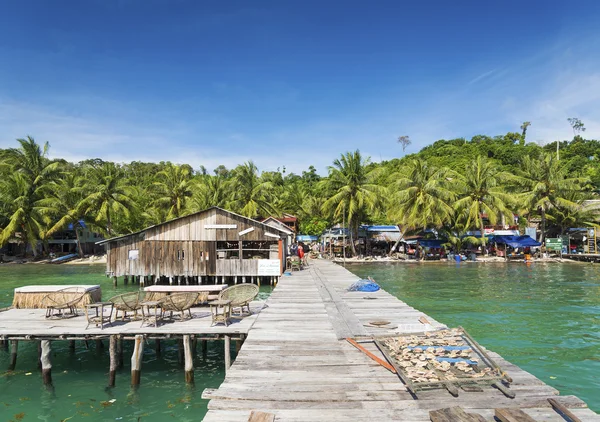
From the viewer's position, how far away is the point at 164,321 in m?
12.7

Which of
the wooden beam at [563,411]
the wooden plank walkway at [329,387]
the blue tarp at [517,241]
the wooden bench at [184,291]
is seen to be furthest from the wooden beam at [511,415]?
the blue tarp at [517,241]

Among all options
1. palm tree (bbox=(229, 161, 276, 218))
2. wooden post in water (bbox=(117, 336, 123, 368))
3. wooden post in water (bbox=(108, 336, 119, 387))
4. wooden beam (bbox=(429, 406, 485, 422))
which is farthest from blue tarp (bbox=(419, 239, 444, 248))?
wooden beam (bbox=(429, 406, 485, 422))

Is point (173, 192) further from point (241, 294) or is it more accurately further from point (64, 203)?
point (241, 294)

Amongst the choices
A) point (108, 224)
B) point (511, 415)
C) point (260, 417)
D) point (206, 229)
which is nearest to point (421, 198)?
point (206, 229)

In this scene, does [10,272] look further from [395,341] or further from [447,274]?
[395,341]

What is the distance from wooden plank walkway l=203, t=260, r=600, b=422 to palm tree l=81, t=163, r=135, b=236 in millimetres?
48196

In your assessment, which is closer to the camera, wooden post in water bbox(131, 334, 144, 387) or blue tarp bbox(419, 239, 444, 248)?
wooden post in water bbox(131, 334, 144, 387)

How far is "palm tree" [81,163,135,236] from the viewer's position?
175ft

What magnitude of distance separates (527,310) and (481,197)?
32.4 m

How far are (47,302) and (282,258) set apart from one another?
54.8 ft

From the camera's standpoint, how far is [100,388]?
11570mm

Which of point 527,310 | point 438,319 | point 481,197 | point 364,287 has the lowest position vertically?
point 527,310

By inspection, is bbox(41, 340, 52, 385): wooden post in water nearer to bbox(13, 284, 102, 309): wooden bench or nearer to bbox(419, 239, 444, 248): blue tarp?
bbox(13, 284, 102, 309): wooden bench

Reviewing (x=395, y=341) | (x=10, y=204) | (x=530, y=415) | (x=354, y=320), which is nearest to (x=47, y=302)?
(x=354, y=320)
